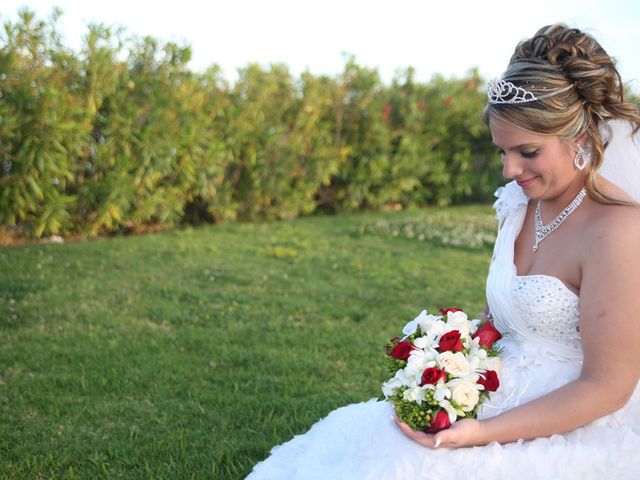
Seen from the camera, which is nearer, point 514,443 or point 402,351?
point 514,443

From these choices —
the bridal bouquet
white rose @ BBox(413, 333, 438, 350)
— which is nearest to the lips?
the bridal bouquet

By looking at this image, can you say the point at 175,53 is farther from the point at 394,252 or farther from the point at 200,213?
the point at 394,252

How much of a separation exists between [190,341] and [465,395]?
3.62m

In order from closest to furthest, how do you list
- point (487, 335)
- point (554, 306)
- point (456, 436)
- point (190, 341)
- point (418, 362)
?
point (456, 436)
point (418, 362)
point (554, 306)
point (487, 335)
point (190, 341)

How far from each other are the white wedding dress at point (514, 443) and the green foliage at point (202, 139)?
664 centimetres

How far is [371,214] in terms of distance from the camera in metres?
13.6

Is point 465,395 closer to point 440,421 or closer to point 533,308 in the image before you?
point 440,421

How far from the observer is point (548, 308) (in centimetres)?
256

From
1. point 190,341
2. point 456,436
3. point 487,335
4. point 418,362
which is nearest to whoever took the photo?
point 456,436

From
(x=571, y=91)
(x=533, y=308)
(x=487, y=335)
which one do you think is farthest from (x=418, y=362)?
(x=571, y=91)

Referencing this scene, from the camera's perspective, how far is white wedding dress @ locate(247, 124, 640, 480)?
90.1 inches

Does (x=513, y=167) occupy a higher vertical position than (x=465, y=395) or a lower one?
higher

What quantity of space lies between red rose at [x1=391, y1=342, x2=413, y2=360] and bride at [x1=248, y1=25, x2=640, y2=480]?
25 cm

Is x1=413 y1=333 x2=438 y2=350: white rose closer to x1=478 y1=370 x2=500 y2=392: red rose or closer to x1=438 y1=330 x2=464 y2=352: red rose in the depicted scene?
x1=438 y1=330 x2=464 y2=352: red rose
